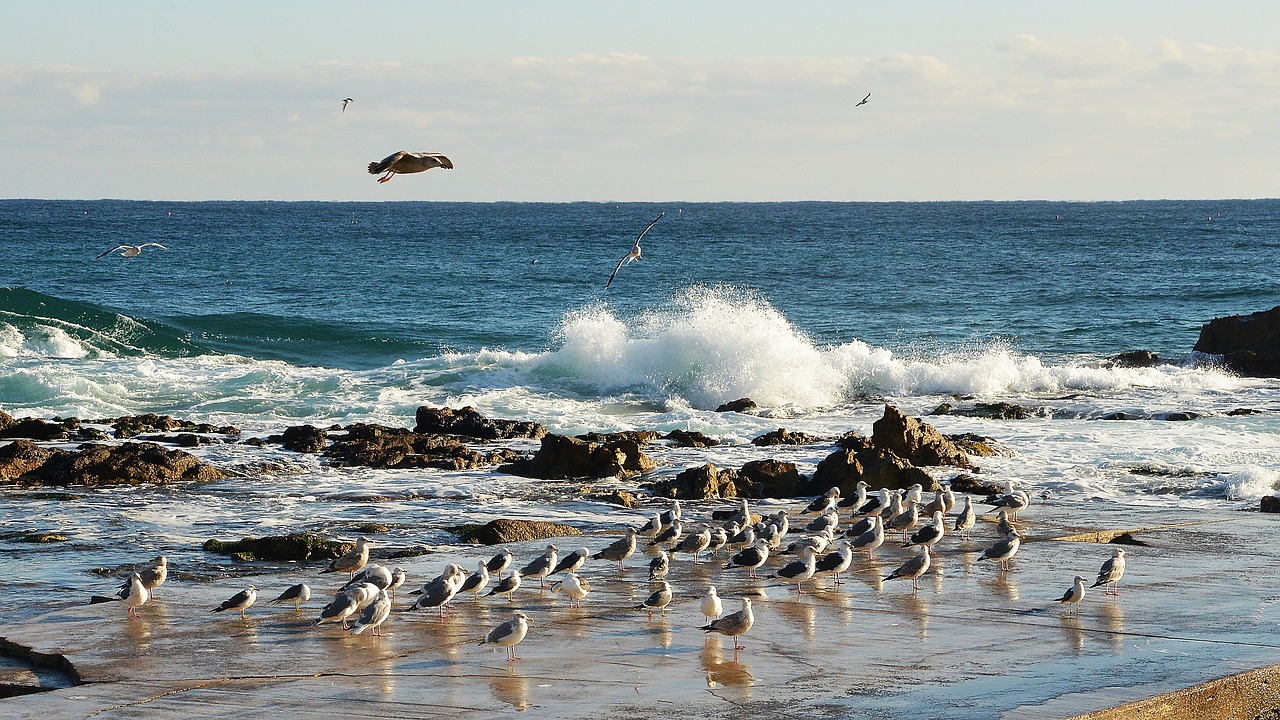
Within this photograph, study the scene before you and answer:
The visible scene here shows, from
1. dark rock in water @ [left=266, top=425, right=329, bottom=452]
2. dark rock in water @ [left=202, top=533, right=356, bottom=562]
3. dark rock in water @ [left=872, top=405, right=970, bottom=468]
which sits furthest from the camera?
dark rock in water @ [left=266, top=425, right=329, bottom=452]

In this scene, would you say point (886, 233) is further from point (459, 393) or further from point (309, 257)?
point (459, 393)

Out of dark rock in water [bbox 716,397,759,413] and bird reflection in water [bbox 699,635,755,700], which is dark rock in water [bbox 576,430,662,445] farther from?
bird reflection in water [bbox 699,635,755,700]

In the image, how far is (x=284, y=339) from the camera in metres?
39.5

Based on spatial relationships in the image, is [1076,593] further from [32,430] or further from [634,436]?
[32,430]

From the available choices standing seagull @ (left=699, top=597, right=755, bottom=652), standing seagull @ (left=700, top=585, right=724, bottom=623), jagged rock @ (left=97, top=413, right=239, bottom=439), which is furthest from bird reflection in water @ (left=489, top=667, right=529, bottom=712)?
jagged rock @ (left=97, top=413, right=239, bottom=439)

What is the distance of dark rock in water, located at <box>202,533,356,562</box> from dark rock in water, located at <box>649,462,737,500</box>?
4.91m

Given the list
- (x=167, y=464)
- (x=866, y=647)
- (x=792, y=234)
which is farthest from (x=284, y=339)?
(x=792, y=234)

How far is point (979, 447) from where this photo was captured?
20.2 metres

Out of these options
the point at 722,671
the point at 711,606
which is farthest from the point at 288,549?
the point at 722,671

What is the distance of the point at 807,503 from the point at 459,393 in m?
13.6

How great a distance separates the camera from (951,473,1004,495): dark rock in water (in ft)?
55.2

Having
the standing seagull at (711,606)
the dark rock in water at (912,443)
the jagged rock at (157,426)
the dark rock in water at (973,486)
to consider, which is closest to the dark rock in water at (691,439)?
the dark rock in water at (912,443)

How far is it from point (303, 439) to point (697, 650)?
511 inches

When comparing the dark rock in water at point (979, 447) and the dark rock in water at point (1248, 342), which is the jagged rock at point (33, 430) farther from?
the dark rock in water at point (1248, 342)
